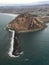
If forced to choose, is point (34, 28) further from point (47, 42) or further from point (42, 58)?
point (42, 58)

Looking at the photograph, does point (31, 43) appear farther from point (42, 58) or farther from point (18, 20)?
point (18, 20)

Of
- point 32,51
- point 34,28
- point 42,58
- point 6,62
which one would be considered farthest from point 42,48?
point 34,28

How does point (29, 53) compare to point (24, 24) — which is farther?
point (24, 24)

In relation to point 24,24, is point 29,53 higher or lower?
higher

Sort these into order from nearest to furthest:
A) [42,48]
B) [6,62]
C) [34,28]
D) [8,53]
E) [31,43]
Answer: [6,62]
[8,53]
[42,48]
[31,43]
[34,28]

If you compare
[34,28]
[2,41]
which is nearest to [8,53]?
[2,41]

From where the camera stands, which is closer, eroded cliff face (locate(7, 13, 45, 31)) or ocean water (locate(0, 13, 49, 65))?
ocean water (locate(0, 13, 49, 65))

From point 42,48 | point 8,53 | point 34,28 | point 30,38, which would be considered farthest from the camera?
point 34,28

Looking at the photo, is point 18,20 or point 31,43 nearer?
point 31,43

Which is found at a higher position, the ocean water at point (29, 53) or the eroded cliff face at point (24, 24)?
the ocean water at point (29, 53)

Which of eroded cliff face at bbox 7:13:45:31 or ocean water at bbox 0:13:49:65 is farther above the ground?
ocean water at bbox 0:13:49:65

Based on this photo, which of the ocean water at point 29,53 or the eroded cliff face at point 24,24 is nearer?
the ocean water at point 29,53
